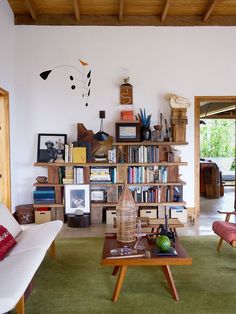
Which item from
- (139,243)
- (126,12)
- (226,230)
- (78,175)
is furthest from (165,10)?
(139,243)

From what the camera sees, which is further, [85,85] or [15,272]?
[85,85]

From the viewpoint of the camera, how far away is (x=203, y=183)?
24.1ft

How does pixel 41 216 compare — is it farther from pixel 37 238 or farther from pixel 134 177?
pixel 37 238

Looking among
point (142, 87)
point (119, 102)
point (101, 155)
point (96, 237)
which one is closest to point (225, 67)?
point (142, 87)

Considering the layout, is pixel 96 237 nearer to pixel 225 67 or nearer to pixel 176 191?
pixel 176 191

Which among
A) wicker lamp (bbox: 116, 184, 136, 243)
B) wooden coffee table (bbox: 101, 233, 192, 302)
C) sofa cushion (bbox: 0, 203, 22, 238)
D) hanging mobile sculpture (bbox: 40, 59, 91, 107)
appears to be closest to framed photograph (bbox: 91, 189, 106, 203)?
hanging mobile sculpture (bbox: 40, 59, 91, 107)

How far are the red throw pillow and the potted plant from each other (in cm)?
276

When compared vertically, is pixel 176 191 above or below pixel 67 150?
below

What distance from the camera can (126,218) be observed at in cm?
277

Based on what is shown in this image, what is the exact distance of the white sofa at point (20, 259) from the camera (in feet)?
6.01

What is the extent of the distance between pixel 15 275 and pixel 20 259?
32 cm

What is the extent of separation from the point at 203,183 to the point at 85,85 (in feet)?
12.8

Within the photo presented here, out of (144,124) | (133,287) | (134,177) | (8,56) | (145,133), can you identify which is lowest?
(133,287)

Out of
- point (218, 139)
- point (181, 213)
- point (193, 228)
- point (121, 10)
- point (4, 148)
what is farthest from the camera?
point (218, 139)
